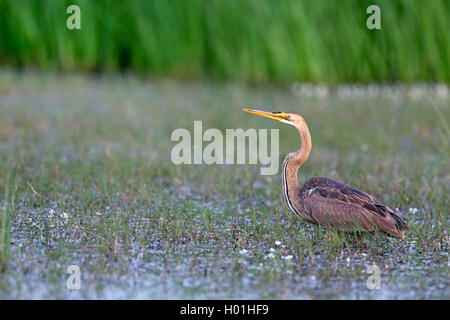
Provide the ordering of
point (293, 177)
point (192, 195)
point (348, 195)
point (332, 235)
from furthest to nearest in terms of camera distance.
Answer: point (192, 195), point (293, 177), point (348, 195), point (332, 235)

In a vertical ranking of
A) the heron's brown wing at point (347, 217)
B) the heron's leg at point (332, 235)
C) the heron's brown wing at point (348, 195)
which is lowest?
the heron's leg at point (332, 235)

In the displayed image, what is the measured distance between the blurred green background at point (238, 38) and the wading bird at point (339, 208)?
6044 millimetres

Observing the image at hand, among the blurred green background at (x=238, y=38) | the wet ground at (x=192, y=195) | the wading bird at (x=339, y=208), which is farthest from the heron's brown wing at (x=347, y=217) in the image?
the blurred green background at (x=238, y=38)

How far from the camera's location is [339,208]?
5.36 metres

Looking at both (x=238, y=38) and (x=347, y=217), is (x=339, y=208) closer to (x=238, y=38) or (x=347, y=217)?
(x=347, y=217)

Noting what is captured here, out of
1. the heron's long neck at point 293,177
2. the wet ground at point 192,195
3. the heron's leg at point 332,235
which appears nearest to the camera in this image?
the wet ground at point 192,195

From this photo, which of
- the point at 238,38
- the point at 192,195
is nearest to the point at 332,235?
the point at 192,195

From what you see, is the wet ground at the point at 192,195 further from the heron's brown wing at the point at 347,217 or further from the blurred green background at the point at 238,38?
the blurred green background at the point at 238,38

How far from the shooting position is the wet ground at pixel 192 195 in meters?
4.55

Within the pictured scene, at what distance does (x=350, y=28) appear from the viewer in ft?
37.7

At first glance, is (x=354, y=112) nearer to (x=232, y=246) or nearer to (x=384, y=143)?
(x=384, y=143)

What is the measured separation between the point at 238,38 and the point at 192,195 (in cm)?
523

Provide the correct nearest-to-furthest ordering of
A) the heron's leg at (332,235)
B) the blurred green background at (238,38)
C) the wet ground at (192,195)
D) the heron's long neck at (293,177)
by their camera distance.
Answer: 1. the wet ground at (192,195)
2. the heron's leg at (332,235)
3. the heron's long neck at (293,177)
4. the blurred green background at (238,38)
